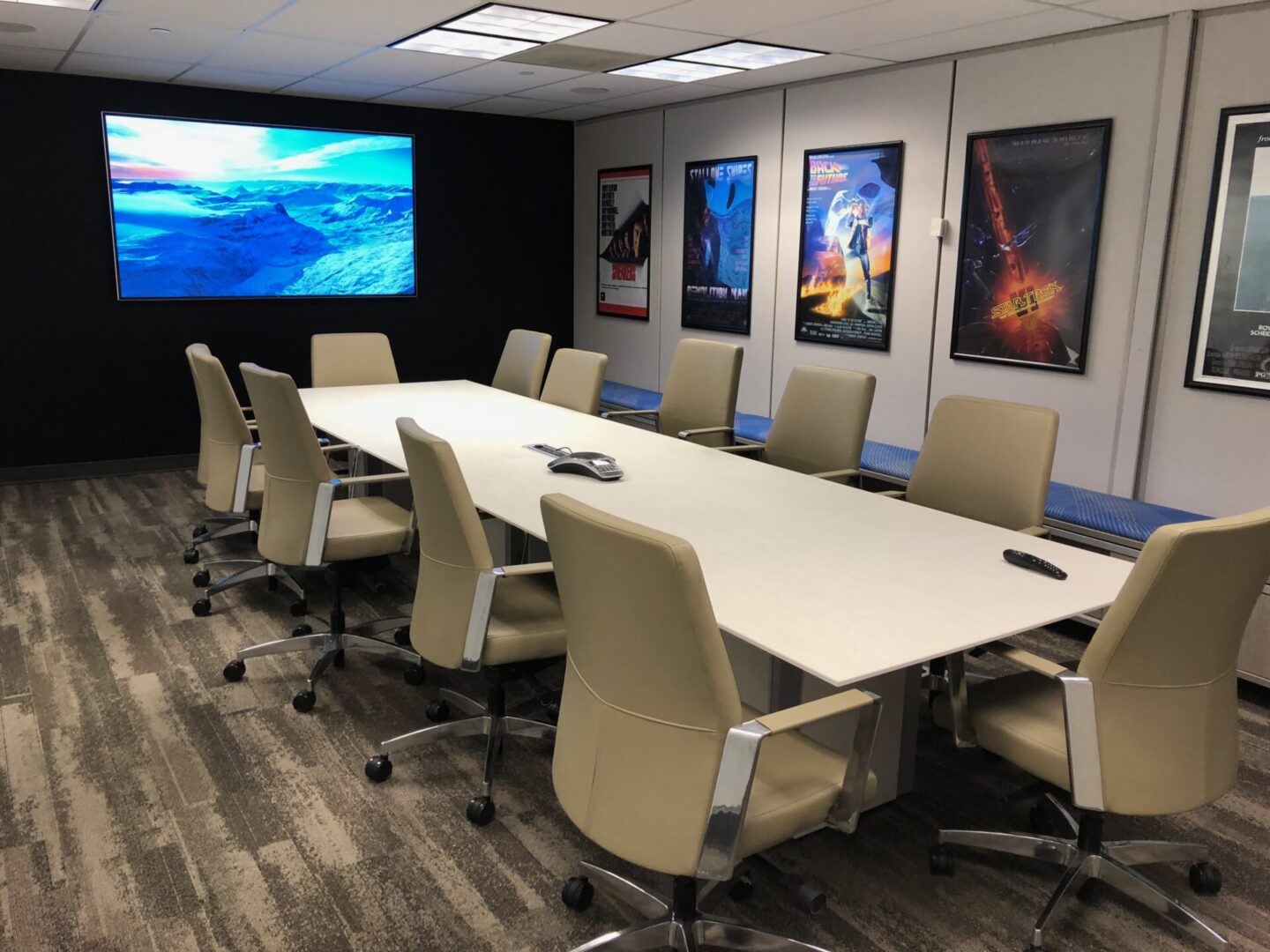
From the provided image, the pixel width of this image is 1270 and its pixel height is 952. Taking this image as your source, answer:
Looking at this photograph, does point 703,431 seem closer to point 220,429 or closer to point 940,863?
point 220,429

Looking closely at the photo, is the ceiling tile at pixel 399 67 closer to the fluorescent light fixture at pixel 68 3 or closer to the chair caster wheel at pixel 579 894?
the fluorescent light fixture at pixel 68 3

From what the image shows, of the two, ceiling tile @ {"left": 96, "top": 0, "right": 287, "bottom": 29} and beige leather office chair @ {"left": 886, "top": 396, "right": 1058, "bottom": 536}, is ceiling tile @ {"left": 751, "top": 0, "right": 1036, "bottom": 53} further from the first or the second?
ceiling tile @ {"left": 96, "top": 0, "right": 287, "bottom": 29}

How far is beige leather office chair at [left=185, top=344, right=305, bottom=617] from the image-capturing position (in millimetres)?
4168

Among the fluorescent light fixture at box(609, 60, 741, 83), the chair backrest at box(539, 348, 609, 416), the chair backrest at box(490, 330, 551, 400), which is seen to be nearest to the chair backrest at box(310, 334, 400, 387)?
the chair backrest at box(490, 330, 551, 400)

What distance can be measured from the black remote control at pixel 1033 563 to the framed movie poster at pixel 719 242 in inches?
166

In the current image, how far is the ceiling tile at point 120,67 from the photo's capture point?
5777 millimetres

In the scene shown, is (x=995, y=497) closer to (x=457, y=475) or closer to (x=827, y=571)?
(x=827, y=571)

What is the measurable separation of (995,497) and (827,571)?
108 cm

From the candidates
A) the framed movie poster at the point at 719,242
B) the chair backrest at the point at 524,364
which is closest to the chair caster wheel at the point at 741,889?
the chair backrest at the point at 524,364

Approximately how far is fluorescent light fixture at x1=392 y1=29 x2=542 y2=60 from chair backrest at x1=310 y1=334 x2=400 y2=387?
170cm

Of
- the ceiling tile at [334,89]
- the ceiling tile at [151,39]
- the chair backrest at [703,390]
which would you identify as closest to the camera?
the ceiling tile at [151,39]

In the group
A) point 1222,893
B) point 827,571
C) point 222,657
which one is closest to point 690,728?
point 827,571

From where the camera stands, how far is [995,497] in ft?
11.0

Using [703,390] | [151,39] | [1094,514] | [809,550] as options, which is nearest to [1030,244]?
[1094,514]
